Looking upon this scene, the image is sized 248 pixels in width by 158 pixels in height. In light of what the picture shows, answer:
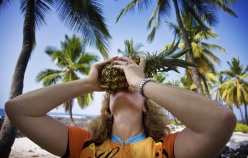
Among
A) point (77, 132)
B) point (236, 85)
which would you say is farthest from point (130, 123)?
point (236, 85)

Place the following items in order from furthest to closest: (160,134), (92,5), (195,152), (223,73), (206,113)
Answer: (223,73) < (92,5) < (160,134) < (195,152) < (206,113)

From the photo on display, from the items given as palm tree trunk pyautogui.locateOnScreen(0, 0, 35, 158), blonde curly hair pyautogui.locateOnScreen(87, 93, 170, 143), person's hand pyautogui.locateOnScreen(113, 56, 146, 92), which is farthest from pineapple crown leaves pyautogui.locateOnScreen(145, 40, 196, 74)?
palm tree trunk pyautogui.locateOnScreen(0, 0, 35, 158)

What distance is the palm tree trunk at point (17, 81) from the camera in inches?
179

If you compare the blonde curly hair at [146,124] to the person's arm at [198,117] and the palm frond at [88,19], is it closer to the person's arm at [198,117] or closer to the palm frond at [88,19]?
the person's arm at [198,117]

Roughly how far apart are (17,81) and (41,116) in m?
4.12

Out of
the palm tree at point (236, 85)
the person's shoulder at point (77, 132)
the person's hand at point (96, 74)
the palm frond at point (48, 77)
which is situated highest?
the person's hand at point (96, 74)

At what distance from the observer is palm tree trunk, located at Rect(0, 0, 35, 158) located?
179 inches

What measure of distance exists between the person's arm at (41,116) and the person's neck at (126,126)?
0.47 meters

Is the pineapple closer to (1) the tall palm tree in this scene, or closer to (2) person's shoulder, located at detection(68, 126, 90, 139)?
(2) person's shoulder, located at detection(68, 126, 90, 139)

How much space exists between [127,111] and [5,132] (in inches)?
168

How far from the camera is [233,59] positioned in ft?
106

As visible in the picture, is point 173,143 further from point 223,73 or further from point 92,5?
point 223,73

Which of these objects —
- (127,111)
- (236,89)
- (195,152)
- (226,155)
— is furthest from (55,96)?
(236,89)

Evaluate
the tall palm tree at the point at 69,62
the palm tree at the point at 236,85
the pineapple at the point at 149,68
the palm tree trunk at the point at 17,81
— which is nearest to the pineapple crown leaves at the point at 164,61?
the pineapple at the point at 149,68
